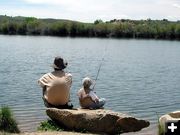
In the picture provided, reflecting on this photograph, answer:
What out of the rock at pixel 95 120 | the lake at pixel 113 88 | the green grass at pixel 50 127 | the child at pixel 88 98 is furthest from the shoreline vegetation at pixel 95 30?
the rock at pixel 95 120

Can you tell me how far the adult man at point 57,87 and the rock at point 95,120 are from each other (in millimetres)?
509

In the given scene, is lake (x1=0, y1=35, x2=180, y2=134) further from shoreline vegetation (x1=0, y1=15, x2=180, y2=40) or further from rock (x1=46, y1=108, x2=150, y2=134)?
shoreline vegetation (x1=0, y1=15, x2=180, y2=40)

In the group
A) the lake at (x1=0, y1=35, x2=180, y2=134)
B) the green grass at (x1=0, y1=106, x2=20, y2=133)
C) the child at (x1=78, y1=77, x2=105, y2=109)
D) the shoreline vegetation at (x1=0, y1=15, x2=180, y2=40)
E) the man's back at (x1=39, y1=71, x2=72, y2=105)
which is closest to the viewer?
the green grass at (x1=0, y1=106, x2=20, y2=133)

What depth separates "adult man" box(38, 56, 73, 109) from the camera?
11688 millimetres

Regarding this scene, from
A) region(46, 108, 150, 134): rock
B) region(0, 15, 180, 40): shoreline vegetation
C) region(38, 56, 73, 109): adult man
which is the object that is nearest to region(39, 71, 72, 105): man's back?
region(38, 56, 73, 109): adult man

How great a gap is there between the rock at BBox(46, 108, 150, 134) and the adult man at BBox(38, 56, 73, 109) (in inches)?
20.0

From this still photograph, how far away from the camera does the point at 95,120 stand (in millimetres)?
11156

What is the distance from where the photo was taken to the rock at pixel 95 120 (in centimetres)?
1116

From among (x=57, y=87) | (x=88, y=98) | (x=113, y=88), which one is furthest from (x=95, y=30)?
(x=57, y=87)

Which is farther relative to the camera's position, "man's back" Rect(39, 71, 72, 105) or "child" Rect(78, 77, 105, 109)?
"child" Rect(78, 77, 105, 109)

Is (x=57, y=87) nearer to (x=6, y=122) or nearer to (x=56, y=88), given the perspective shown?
(x=56, y=88)

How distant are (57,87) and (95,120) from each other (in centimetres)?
127

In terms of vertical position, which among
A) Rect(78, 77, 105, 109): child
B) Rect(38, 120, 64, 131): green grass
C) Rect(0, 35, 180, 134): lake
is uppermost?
Rect(78, 77, 105, 109): child

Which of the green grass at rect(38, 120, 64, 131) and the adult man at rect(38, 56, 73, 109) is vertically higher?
the adult man at rect(38, 56, 73, 109)
